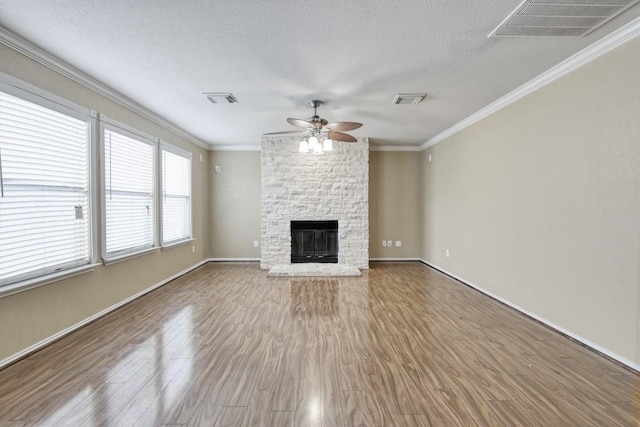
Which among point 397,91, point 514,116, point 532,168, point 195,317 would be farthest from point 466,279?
A: point 195,317

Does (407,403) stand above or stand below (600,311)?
below

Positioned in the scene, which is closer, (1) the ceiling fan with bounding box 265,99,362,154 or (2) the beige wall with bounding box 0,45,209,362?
(2) the beige wall with bounding box 0,45,209,362

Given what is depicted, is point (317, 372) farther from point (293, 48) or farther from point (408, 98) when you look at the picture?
point (408, 98)

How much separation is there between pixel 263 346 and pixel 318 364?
56 cm

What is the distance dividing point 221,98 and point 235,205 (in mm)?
3153

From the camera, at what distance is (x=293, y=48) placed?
2.49 meters

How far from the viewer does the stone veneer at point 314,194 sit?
5.79 metres

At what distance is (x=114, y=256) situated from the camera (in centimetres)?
344

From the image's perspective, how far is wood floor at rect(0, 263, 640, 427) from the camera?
1.75 meters

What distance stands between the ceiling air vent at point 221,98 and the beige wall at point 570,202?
3.31 m

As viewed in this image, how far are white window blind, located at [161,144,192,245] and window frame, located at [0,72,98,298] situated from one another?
A: 4.95ft

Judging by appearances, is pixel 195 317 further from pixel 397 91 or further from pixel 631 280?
pixel 631 280

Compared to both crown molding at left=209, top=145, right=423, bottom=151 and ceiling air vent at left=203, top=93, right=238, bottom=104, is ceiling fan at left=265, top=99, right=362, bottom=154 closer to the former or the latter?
ceiling air vent at left=203, top=93, right=238, bottom=104

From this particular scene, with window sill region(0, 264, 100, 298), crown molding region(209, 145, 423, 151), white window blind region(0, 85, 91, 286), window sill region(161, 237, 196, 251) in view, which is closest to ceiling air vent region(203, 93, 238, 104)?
white window blind region(0, 85, 91, 286)
